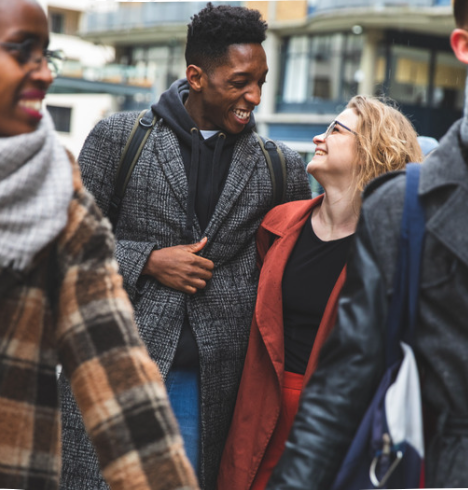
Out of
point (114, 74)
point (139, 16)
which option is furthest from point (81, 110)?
point (114, 74)

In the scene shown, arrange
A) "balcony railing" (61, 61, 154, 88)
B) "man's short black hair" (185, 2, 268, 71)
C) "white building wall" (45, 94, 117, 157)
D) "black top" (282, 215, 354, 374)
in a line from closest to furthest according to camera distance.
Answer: "black top" (282, 215, 354, 374)
"man's short black hair" (185, 2, 268, 71)
"balcony railing" (61, 61, 154, 88)
"white building wall" (45, 94, 117, 157)

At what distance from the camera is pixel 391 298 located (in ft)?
6.63

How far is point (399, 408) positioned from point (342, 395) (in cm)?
15

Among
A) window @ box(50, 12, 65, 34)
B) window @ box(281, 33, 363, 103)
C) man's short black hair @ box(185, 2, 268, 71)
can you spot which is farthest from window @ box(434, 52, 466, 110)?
man's short black hair @ box(185, 2, 268, 71)

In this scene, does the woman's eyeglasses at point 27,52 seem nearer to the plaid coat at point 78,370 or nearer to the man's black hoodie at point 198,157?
the plaid coat at point 78,370

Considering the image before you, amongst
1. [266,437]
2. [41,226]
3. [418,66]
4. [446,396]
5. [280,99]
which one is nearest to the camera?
[41,226]

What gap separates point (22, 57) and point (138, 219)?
1.50 meters

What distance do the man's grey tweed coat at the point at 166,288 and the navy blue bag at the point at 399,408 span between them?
1.24 m

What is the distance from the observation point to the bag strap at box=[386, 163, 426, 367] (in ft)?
6.56

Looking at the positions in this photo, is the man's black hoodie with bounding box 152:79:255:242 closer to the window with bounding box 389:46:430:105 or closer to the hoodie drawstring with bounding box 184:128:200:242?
the hoodie drawstring with bounding box 184:128:200:242

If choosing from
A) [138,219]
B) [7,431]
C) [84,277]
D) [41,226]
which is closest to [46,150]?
[41,226]

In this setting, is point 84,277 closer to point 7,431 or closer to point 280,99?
point 7,431

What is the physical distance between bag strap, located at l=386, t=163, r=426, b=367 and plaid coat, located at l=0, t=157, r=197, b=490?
0.60 meters

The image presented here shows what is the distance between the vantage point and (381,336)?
2.02 meters
